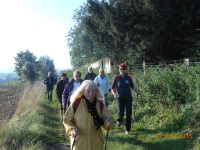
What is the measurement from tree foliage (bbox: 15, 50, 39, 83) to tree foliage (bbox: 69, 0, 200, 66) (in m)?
36.7

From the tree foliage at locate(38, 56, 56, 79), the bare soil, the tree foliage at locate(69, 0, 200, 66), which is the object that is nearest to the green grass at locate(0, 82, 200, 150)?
the bare soil

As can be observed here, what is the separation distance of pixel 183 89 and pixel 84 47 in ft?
193

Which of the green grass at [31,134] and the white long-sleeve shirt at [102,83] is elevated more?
the white long-sleeve shirt at [102,83]

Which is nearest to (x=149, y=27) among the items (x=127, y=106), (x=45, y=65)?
(x=127, y=106)

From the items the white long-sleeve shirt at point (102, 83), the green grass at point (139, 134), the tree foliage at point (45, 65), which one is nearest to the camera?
the green grass at point (139, 134)

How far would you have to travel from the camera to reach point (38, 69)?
74.7 metres

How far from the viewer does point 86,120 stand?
6.41 metres

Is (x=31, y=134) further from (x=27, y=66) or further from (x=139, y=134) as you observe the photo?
(x=27, y=66)

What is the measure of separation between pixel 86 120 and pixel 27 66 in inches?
2512

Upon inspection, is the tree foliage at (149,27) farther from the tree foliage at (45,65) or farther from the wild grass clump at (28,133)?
the tree foliage at (45,65)

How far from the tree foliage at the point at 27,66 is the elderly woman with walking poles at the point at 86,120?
191 feet

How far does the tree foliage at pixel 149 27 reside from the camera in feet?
83.6
